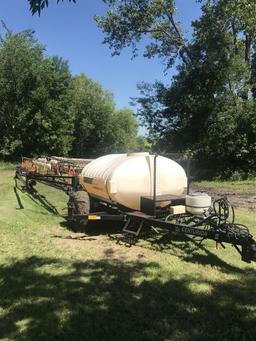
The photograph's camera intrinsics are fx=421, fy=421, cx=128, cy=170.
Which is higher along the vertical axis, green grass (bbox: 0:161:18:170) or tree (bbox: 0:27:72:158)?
tree (bbox: 0:27:72:158)

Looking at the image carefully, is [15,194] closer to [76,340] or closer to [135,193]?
[135,193]

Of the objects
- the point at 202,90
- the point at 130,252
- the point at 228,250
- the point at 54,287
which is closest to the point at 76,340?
the point at 54,287

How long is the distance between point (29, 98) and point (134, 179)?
30.2 meters

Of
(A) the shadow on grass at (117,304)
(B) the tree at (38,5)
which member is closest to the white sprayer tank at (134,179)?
(A) the shadow on grass at (117,304)

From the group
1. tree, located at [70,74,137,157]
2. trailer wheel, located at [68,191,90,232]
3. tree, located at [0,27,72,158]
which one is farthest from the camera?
tree, located at [70,74,137,157]

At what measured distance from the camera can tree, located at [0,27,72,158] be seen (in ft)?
116

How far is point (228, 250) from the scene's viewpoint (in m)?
7.75

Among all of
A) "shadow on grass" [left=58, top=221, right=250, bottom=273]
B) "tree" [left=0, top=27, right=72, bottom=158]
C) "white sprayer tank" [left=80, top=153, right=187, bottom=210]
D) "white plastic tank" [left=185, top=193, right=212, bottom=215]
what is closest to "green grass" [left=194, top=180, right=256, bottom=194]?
"white sprayer tank" [left=80, top=153, right=187, bottom=210]

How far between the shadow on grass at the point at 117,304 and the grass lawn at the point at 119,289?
0.01 meters

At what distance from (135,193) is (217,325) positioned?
14.0 ft

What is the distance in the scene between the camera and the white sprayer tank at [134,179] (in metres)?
8.62

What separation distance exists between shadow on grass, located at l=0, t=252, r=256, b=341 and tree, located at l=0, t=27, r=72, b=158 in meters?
30.5

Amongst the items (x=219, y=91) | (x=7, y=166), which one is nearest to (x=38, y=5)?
(x=219, y=91)

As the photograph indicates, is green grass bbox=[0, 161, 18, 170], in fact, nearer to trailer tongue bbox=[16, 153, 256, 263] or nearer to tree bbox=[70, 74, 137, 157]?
tree bbox=[70, 74, 137, 157]
